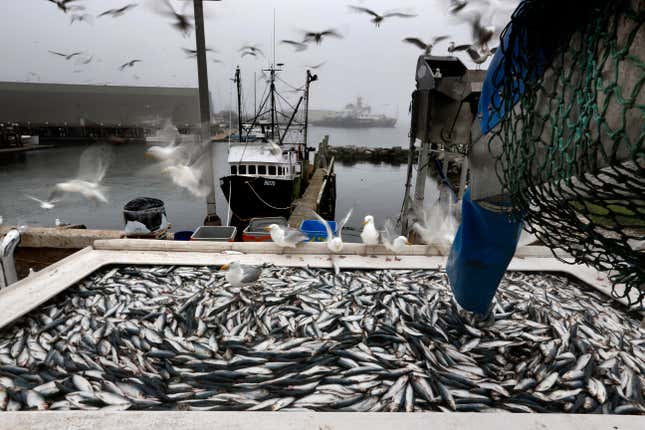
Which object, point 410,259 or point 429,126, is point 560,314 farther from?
point 429,126

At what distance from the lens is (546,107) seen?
171cm

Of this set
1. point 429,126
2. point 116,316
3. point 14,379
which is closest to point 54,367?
point 14,379

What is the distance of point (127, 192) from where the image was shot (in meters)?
32.6

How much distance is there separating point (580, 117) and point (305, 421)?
9.94 feet

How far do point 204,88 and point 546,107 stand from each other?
32.1 ft

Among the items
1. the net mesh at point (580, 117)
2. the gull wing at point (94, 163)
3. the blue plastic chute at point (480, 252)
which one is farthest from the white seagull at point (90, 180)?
the net mesh at point (580, 117)

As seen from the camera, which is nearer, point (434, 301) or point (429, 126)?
point (434, 301)

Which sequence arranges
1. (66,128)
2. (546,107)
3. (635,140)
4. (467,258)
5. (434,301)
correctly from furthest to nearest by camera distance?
(66,128) → (434,301) → (467,258) → (546,107) → (635,140)

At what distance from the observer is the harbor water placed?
2472 cm

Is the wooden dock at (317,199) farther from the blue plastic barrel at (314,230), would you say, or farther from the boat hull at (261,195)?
the blue plastic barrel at (314,230)

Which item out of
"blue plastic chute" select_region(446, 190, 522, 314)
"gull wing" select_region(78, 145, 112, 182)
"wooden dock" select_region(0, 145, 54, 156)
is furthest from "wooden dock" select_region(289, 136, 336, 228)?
"wooden dock" select_region(0, 145, 54, 156)

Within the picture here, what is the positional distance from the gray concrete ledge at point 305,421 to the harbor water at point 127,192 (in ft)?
42.6

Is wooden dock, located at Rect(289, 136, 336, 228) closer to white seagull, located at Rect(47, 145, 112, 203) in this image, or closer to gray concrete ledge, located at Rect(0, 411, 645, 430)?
white seagull, located at Rect(47, 145, 112, 203)

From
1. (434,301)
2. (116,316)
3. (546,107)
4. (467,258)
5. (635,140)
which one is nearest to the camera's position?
(635,140)
